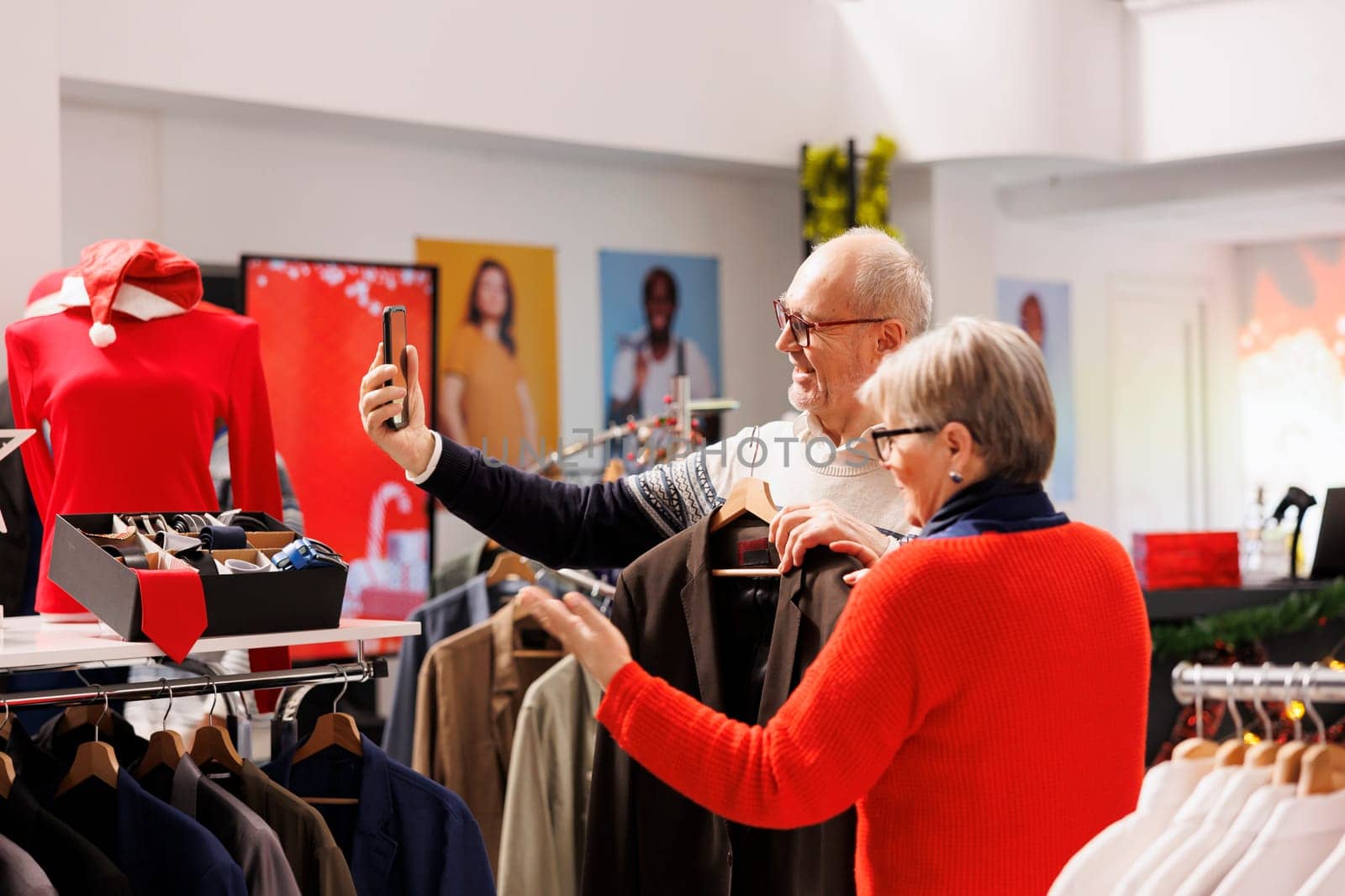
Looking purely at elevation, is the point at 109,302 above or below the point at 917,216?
below

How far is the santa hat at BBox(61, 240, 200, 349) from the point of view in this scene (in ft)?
9.16

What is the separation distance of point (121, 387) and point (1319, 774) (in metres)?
2.16

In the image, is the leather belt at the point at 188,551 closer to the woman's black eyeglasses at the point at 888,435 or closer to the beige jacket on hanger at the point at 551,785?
the woman's black eyeglasses at the point at 888,435

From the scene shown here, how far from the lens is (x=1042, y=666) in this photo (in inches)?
63.7

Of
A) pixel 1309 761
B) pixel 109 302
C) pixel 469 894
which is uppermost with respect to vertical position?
pixel 109 302

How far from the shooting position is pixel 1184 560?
4762mm

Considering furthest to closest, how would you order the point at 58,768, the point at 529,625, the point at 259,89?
the point at 259,89 → the point at 529,625 → the point at 58,768

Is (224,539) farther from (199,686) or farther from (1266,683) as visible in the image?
(1266,683)

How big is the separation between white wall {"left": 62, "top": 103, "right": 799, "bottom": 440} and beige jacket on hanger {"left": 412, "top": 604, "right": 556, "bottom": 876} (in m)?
2.45

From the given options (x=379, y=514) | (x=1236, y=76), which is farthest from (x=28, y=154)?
(x=1236, y=76)

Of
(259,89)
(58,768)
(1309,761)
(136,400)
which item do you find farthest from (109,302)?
(259,89)

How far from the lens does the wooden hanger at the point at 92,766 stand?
209 cm

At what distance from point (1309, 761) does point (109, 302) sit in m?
2.20

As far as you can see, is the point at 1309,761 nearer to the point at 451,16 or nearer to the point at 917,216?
the point at 451,16
